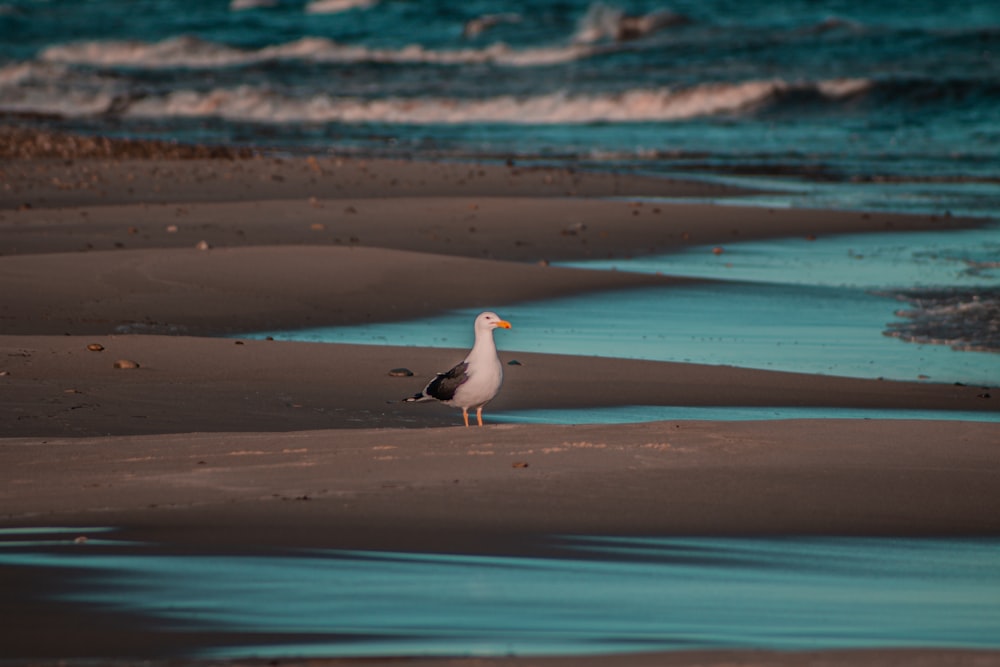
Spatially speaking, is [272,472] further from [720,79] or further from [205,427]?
[720,79]

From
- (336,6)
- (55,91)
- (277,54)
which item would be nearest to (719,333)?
(55,91)

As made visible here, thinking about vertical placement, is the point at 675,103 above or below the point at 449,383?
above


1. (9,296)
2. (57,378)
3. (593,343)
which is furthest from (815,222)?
(57,378)

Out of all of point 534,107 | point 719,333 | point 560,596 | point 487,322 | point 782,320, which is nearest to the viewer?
point 560,596

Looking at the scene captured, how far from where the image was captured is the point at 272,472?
6.09 meters

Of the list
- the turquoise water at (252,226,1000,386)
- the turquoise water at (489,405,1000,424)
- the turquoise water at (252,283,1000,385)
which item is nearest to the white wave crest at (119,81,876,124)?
the turquoise water at (252,226,1000,386)

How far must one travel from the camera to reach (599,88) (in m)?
37.5

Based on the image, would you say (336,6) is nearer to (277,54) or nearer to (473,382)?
(277,54)

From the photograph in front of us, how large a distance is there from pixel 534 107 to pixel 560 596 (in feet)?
105

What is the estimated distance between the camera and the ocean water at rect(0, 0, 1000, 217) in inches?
997

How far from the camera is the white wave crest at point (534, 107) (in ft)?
115

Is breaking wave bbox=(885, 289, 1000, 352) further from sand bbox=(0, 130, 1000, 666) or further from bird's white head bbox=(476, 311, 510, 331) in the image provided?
bird's white head bbox=(476, 311, 510, 331)

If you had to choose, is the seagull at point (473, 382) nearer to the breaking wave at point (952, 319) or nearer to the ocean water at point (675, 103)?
the ocean water at point (675, 103)

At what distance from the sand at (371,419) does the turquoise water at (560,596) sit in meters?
0.16
